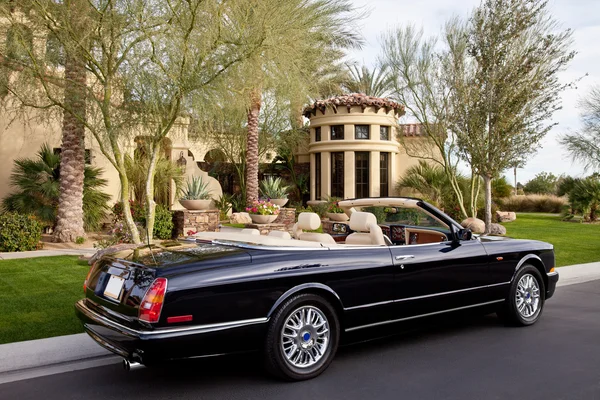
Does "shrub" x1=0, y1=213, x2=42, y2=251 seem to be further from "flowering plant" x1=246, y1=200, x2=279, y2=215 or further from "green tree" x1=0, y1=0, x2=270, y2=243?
"flowering plant" x1=246, y1=200, x2=279, y2=215

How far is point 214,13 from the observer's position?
9.50 metres

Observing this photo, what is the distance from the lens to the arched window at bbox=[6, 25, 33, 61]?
373 inches

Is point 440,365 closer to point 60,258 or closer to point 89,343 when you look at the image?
point 89,343

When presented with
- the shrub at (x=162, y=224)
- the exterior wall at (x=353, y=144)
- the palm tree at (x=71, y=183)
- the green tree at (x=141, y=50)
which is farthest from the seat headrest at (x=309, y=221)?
the exterior wall at (x=353, y=144)

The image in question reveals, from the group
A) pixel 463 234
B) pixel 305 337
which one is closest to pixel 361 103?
pixel 463 234

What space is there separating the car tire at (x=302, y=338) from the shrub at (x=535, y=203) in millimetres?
30412

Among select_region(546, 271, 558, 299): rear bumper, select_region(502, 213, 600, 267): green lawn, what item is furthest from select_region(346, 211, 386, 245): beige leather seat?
select_region(502, 213, 600, 267): green lawn

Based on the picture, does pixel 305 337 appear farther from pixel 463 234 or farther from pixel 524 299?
pixel 524 299

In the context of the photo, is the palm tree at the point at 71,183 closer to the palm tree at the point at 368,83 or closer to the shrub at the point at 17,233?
the shrub at the point at 17,233

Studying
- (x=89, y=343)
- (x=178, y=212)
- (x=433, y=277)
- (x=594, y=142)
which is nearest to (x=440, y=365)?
(x=433, y=277)

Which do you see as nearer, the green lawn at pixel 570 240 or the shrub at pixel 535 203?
the green lawn at pixel 570 240

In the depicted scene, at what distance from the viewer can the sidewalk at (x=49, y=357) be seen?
451 cm

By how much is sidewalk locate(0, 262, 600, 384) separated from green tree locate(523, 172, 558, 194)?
151ft

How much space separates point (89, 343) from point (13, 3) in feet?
24.4
